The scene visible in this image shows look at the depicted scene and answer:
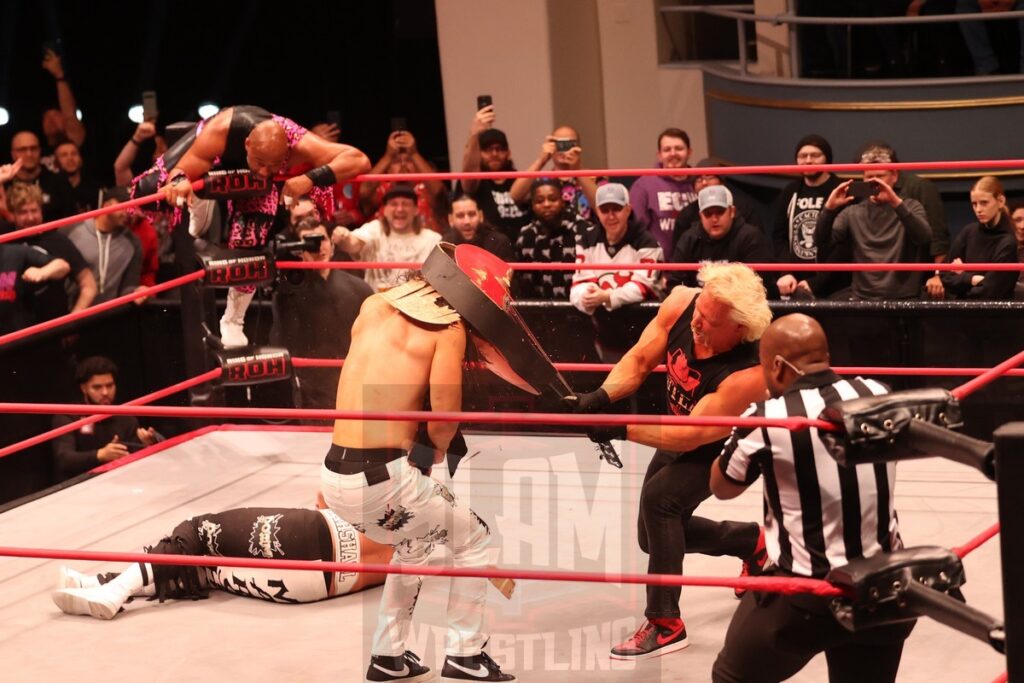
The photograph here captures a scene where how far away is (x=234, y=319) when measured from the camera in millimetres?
4617

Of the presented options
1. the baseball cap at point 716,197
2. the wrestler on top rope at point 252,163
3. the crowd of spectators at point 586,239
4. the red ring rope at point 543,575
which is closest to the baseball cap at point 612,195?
the crowd of spectators at point 586,239

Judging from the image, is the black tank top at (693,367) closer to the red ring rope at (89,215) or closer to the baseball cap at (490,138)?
the red ring rope at (89,215)

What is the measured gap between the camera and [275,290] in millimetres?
5469

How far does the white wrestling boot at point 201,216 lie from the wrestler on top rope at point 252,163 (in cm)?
2

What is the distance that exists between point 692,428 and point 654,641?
0.51 metres

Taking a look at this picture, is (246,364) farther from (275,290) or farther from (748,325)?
(748,325)

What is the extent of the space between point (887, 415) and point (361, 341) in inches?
56.5

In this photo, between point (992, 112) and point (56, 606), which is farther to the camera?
point (992, 112)

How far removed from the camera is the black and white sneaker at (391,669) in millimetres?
3273

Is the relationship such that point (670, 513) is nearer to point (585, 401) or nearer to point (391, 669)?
point (585, 401)

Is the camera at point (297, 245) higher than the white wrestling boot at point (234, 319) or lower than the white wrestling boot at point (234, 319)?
higher

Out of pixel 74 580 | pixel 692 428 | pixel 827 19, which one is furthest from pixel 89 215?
pixel 827 19

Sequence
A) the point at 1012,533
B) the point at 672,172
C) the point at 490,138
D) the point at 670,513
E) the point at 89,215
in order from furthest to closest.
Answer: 1. the point at 490,138
2. the point at 672,172
3. the point at 89,215
4. the point at 670,513
5. the point at 1012,533

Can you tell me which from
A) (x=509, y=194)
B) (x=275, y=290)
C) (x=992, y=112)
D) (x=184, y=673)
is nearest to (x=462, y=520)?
(x=184, y=673)
